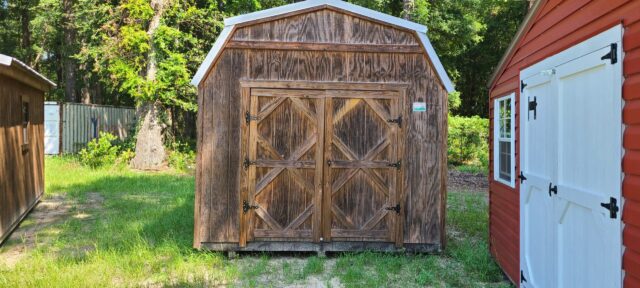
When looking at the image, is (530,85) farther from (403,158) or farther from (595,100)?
(403,158)

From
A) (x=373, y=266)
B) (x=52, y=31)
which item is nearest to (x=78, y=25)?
(x=52, y=31)

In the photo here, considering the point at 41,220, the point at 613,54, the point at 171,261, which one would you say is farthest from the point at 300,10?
the point at 41,220

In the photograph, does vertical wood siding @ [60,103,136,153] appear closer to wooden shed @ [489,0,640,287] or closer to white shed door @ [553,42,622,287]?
wooden shed @ [489,0,640,287]

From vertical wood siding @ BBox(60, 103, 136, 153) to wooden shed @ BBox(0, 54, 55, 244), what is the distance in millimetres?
8023

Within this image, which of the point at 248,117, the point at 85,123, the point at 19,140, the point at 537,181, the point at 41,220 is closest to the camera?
the point at 537,181

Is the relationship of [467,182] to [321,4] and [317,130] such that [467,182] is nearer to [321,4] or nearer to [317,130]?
[317,130]

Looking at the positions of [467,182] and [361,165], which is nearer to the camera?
[361,165]

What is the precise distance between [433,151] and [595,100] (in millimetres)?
3323

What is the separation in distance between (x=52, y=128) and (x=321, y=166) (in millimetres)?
14183

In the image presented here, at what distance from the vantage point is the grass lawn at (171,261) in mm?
5398

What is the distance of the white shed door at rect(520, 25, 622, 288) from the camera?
3.07 meters

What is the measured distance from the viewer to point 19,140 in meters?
7.98

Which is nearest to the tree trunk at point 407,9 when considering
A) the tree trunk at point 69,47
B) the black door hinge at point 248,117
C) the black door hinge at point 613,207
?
the black door hinge at point 248,117

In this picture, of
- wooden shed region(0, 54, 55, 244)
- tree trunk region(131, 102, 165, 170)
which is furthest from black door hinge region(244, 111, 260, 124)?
tree trunk region(131, 102, 165, 170)
